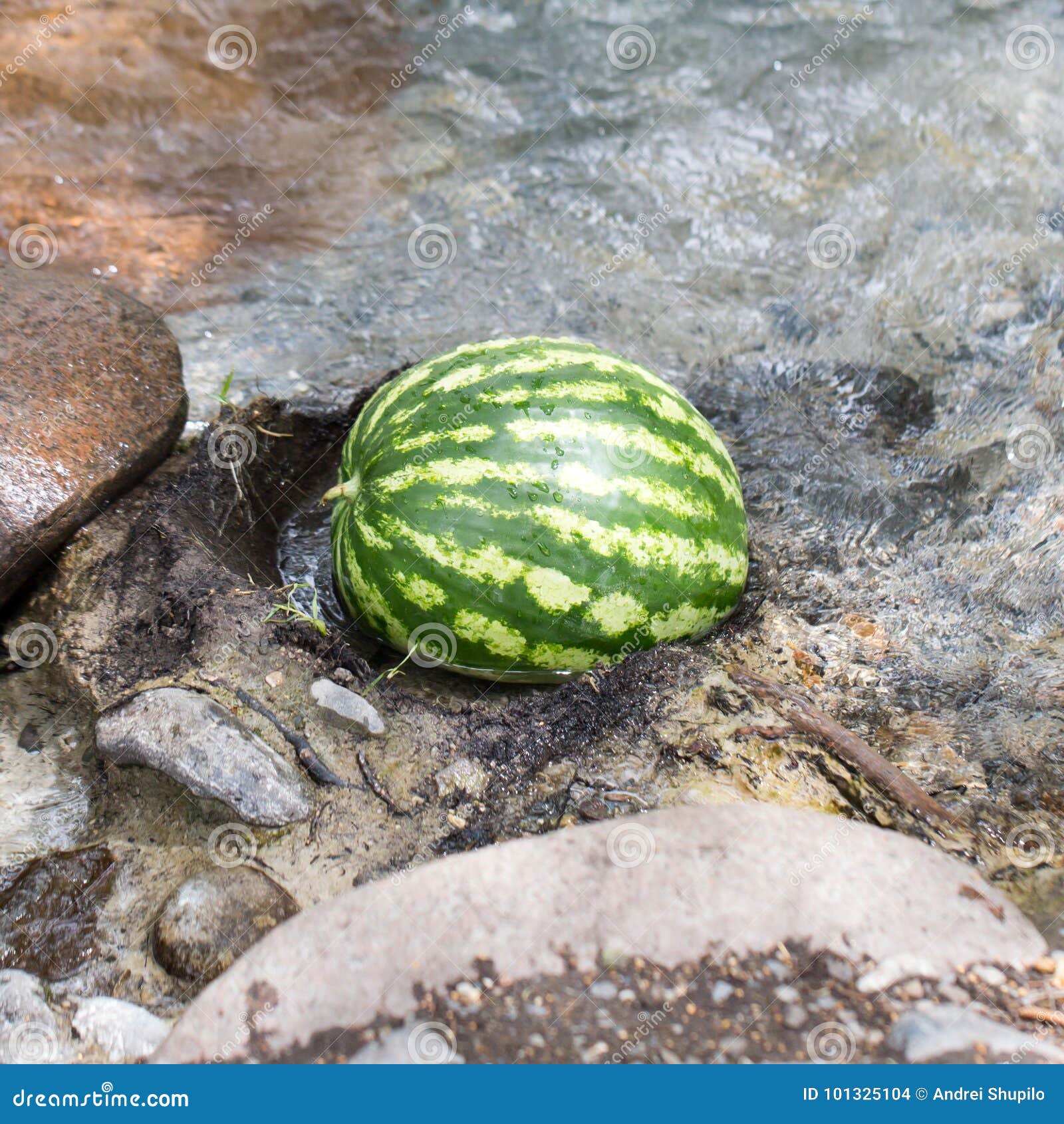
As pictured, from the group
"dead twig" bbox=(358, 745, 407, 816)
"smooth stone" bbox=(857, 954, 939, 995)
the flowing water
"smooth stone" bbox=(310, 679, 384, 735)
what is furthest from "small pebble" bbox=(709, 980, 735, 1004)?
"smooth stone" bbox=(310, 679, 384, 735)

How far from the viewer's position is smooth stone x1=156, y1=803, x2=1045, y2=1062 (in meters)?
2.08

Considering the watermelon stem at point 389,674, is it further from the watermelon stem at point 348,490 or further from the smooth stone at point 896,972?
the smooth stone at point 896,972

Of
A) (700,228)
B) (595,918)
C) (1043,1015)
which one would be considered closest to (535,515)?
(595,918)

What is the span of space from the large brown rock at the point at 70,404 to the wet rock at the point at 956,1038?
2.77 m

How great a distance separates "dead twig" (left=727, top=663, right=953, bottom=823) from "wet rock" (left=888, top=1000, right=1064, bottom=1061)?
613mm

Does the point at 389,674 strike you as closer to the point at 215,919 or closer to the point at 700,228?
the point at 215,919

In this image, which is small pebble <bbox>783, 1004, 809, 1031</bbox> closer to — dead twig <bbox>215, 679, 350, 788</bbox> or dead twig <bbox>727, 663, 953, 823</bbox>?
dead twig <bbox>727, 663, 953, 823</bbox>

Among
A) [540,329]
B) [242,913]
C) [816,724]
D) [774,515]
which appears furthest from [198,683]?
[540,329]

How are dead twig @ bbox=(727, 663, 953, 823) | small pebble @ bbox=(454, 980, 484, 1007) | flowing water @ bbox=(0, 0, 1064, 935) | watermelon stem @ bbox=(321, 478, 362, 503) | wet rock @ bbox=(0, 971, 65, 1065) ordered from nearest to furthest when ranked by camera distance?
small pebble @ bbox=(454, 980, 484, 1007) < wet rock @ bbox=(0, 971, 65, 1065) < dead twig @ bbox=(727, 663, 953, 823) < watermelon stem @ bbox=(321, 478, 362, 503) < flowing water @ bbox=(0, 0, 1064, 935)

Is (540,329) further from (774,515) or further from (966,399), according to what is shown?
(966,399)

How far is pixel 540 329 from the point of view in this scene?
4.54 m

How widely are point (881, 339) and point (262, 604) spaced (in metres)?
3.04

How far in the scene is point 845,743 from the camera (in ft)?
8.84

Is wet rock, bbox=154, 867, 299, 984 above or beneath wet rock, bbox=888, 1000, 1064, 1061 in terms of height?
beneath
